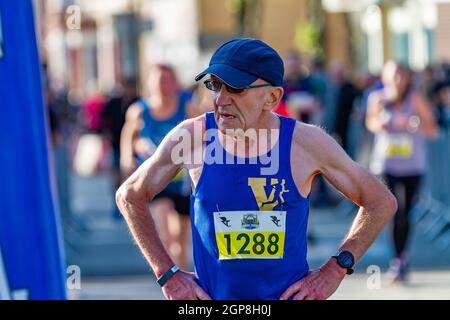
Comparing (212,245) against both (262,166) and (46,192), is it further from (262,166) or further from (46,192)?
(46,192)

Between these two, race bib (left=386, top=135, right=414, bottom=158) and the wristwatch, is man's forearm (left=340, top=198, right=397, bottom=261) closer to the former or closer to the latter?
the wristwatch

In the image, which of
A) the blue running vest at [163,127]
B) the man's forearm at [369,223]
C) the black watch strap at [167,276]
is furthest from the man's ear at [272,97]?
the blue running vest at [163,127]

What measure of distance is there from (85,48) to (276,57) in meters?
48.3

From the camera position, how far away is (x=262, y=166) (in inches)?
186

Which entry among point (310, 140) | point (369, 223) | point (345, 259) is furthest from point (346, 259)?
point (310, 140)

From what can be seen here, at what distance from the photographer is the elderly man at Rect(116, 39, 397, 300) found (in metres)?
4.72

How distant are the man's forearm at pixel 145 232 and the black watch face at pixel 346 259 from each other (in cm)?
59

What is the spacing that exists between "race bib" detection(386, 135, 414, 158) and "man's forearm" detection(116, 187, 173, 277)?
685 cm

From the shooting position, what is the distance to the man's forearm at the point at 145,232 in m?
4.86

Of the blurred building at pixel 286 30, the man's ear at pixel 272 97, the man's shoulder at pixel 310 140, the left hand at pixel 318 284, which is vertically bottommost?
the blurred building at pixel 286 30

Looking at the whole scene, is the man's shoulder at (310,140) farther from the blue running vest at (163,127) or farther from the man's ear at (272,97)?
the blue running vest at (163,127)

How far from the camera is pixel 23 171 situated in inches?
212

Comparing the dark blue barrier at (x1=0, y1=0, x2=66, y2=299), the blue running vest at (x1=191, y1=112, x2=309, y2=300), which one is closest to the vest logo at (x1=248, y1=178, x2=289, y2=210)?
the blue running vest at (x1=191, y1=112, x2=309, y2=300)
